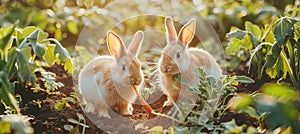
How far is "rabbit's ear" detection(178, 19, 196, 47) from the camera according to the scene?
333 cm

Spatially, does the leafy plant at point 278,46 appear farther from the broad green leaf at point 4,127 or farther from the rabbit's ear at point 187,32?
the broad green leaf at point 4,127

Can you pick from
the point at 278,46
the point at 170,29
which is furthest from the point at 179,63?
the point at 278,46

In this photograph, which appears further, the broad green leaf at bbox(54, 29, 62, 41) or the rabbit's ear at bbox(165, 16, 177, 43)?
the broad green leaf at bbox(54, 29, 62, 41)

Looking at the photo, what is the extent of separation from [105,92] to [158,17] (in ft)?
7.46

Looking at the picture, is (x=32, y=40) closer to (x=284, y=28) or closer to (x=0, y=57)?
(x=0, y=57)

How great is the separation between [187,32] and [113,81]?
1.66ft

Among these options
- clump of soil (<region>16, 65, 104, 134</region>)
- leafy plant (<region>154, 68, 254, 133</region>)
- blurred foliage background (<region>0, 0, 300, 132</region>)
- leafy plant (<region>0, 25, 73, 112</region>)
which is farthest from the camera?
blurred foliage background (<region>0, 0, 300, 132</region>)

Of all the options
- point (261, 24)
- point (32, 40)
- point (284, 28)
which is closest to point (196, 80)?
point (284, 28)

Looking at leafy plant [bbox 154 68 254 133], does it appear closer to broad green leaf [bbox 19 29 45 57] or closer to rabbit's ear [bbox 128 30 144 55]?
rabbit's ear [bbox 128 30 144 55]

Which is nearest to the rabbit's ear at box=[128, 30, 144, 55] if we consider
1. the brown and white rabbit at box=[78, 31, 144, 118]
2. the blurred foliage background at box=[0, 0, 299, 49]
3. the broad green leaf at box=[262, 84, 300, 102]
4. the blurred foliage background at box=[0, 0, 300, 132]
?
the brown and white rabbit at box=[78, 31, 144, 118]

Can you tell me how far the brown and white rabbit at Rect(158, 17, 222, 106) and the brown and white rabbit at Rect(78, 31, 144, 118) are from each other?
0.16 meters

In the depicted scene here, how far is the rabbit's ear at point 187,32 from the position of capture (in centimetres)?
333

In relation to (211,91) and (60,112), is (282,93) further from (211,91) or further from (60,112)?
(60,112)

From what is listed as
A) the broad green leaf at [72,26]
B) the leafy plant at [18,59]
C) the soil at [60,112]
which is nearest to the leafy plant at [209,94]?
the soil at [60,112]
